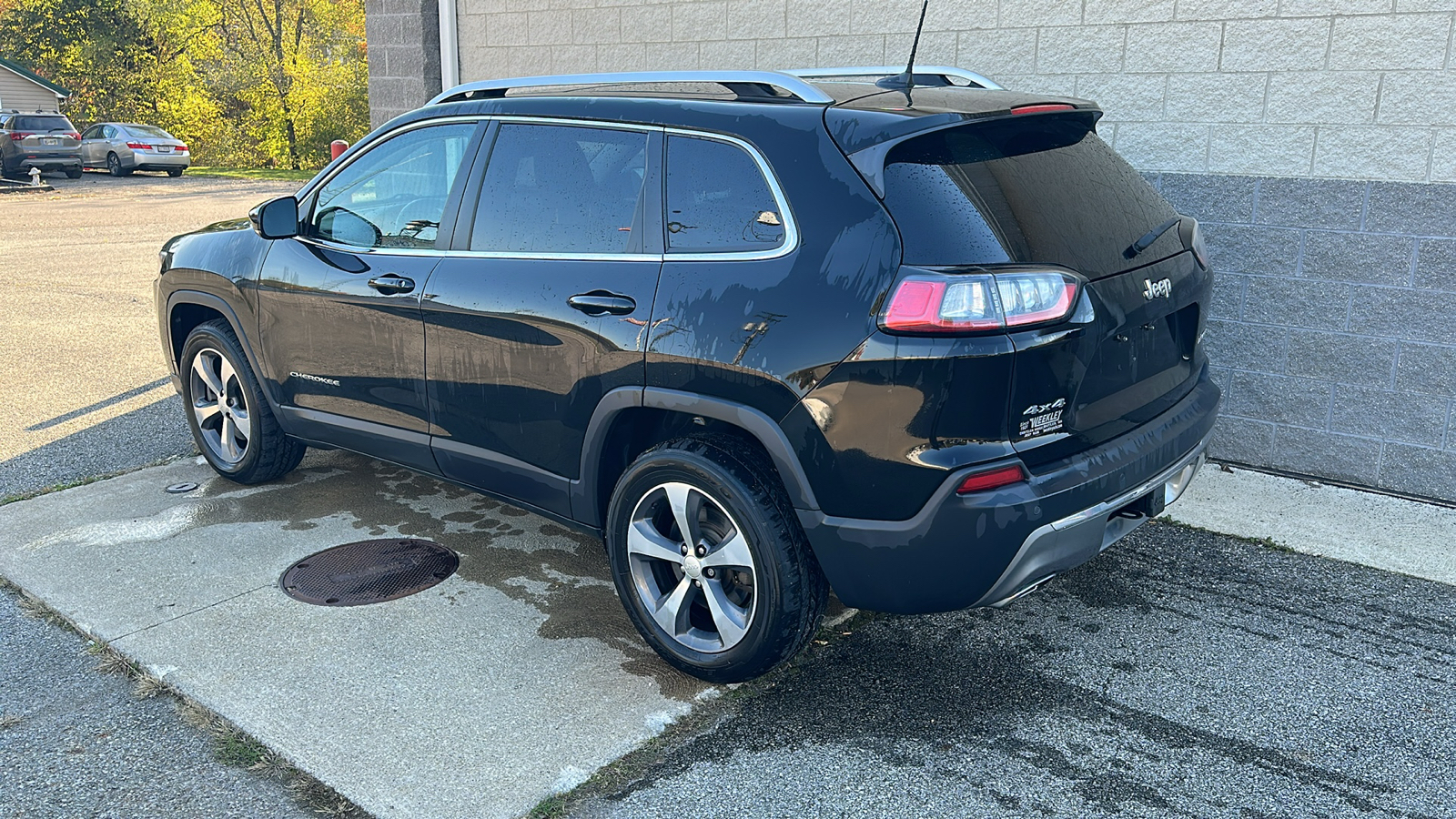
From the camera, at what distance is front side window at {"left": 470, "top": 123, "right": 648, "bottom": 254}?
371 centimetres

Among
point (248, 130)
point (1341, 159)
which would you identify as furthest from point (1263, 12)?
point (248, 130)

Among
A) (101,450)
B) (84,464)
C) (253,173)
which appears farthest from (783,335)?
(253,173)

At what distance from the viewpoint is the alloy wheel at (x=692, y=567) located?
3.47 metres

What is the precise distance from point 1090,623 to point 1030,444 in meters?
1.24

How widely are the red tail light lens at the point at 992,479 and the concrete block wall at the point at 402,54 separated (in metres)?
7.25

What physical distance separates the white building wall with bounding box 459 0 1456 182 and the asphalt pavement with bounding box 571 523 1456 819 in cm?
203

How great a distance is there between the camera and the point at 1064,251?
323 centimetres

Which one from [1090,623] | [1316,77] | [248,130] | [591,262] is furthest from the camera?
[248,130]

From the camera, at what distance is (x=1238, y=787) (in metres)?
3.05

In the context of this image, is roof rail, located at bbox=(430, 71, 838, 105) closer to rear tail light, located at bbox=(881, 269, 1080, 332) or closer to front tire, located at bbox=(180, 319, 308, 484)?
rear tail light, located at bbox=(881, 269, 1080, 332)

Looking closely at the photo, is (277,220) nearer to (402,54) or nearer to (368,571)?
(368,571)

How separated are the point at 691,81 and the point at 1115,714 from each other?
2.43 meters

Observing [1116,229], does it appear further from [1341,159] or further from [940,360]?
[1341,159]

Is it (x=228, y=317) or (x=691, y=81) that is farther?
(x=228, y=317)
